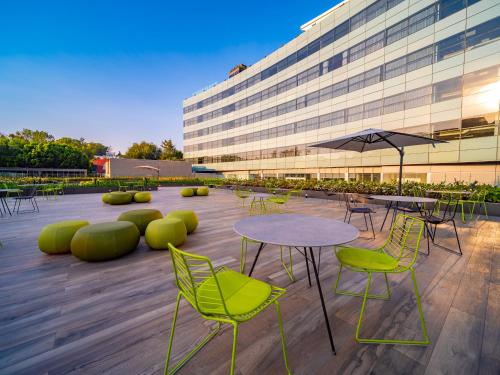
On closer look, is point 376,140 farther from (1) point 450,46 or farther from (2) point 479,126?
(1) point 450,46

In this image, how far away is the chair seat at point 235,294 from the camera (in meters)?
1.34

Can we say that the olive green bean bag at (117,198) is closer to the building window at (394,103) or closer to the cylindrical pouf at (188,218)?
the cylindrical pouf at (188,218)

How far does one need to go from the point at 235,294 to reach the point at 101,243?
2974 millimetres

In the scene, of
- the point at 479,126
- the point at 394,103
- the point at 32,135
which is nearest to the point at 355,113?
the point at 394,103

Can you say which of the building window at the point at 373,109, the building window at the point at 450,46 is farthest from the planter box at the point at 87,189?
the building window at the point at 450,46

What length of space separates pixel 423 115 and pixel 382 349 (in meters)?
20.1

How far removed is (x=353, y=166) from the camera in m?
20.3

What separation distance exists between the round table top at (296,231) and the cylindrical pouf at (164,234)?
207 cm

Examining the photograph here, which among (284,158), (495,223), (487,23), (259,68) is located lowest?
(495,223)

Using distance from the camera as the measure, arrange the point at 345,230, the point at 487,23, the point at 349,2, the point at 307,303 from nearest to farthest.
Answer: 1. the point at 345,230
2. the point at 307,303
3. the point at 487,23
4. the point at 349,2

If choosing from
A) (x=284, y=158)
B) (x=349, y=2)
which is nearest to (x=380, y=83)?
(x=349, y=2)

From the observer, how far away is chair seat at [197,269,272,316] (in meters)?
1.34

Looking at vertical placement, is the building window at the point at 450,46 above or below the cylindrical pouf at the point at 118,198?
above

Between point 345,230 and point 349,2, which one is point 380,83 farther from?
point 345,230
